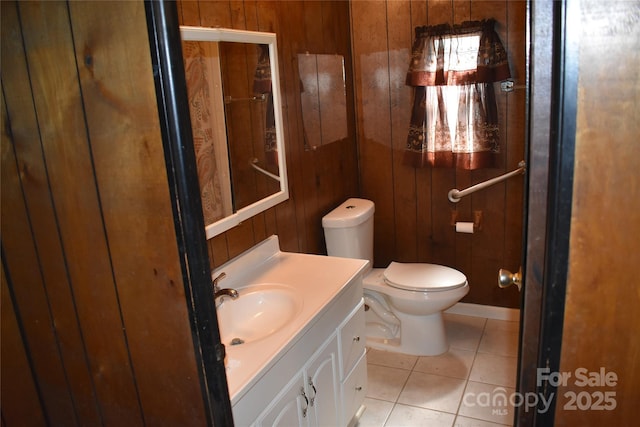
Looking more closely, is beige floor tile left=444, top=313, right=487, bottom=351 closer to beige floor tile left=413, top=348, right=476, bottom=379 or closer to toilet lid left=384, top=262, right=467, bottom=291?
beige floor tile left=413, top=348, right=476, bottom=379

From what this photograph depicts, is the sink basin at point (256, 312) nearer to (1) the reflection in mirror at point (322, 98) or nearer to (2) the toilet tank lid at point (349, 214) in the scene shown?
(2) the toilet tank lid at point (349, 214)

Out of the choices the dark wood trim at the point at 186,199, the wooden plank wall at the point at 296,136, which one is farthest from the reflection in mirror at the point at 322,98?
the dark wood trim at the point at 186,199

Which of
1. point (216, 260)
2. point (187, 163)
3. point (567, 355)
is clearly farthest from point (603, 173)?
point (216, 260)

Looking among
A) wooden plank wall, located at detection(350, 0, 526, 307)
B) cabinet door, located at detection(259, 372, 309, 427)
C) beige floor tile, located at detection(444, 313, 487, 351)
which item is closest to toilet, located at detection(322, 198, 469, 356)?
beige floor tile, located at detection(444, 313, 487, 351)

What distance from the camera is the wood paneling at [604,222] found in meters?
0.73

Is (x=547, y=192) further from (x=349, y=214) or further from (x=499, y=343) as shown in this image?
(x=499, y=343)

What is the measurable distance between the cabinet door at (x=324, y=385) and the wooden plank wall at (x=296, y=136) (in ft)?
1.67

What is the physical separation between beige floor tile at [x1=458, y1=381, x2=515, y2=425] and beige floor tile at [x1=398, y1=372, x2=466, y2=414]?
40mm

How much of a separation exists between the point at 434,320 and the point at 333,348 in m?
1.08

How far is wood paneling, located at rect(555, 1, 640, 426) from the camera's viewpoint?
2.38 feet

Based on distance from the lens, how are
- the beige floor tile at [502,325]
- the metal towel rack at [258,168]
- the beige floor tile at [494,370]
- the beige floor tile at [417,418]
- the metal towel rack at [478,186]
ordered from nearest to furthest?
the metal towel rack at [258,168], the beige floor tile at [417,418], the beige floor tile at [494,370], the metal towel rack at [478,186], the beige floor tile at [502,325]

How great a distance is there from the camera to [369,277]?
285 centimetres

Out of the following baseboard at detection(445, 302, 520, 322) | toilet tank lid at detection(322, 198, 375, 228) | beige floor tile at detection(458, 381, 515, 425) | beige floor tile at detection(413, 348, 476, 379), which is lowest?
beige floor tile at detection(458, 381, 515, 425)

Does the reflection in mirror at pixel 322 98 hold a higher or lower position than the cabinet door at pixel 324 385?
higher
